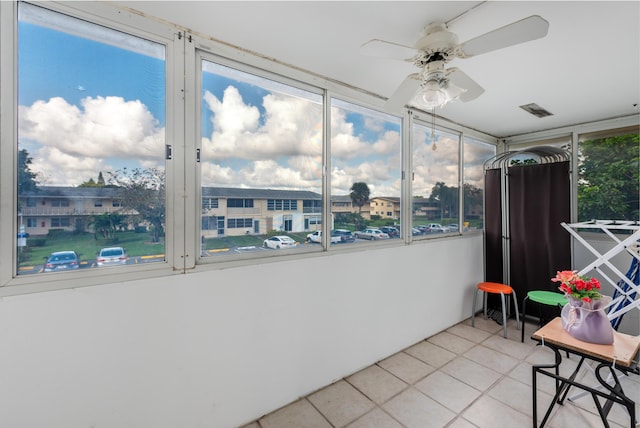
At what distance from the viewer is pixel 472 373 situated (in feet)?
7.97

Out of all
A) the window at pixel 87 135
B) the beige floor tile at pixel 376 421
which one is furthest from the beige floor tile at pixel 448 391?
the window at pixel 87 135

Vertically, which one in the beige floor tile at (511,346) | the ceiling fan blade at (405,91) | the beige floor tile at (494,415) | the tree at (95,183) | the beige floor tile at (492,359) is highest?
the ceiling fan blade at (405,91)

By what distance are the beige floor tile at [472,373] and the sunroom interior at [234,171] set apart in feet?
1.58

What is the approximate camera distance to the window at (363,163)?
2.43m

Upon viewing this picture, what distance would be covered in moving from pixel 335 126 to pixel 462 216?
2.20m

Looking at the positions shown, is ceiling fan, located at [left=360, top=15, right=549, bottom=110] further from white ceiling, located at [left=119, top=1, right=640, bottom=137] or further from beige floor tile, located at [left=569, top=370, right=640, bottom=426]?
beige floor tile, located at [left=569, top=370, right=640, bottom=426]

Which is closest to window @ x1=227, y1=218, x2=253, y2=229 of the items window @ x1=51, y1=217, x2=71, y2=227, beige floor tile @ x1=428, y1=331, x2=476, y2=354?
window @ x1=51, y1=217, x2=71, y2=227

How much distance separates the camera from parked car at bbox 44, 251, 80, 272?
137cm

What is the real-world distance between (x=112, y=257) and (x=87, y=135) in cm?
64

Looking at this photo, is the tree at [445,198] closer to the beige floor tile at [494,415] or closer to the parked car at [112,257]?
the beige floor tile at [494,415]

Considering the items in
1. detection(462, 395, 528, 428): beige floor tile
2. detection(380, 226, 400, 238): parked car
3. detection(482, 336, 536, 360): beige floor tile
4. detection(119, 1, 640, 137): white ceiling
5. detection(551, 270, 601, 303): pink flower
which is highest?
detection(119, 1, 640, 137): white ceiling

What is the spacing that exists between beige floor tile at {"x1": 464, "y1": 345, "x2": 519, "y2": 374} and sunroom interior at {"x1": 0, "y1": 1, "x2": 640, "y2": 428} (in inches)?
25.4

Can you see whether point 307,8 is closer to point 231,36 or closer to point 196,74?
point 231,36

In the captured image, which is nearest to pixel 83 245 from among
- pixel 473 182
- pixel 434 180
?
pixel 434 180
